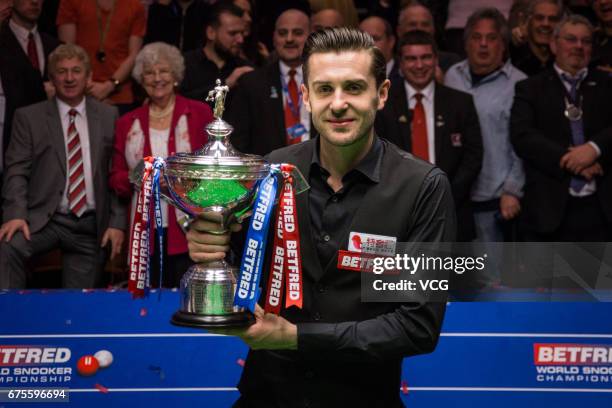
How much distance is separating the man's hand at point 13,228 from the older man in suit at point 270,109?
1.42 m

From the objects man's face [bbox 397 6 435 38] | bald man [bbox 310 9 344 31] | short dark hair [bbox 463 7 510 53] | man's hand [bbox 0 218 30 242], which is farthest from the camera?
man's face [bbox 397 6 435 38]

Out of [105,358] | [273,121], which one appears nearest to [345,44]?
[105,358]

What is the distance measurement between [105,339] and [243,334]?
1944 mm

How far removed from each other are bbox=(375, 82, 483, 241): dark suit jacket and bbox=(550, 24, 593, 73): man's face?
26.2 inches

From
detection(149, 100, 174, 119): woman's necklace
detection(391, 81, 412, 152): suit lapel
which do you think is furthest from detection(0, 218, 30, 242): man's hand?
detection(391, 81, 412, 152): suit lapel

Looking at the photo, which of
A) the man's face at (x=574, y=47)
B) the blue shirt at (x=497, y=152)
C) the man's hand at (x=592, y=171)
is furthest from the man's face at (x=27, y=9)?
the man's hand at (x=592, y=171)

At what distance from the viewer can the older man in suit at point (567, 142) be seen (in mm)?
6668

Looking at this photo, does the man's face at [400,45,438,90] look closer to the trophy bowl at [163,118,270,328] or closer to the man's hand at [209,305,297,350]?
the trophy bowl at [163,118,270,328]

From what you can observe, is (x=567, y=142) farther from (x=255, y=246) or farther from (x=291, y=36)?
(x=255, y=246)

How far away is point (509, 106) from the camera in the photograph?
23.4 ft

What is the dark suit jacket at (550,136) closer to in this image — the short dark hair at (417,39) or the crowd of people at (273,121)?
the crowd of people at (273,121)

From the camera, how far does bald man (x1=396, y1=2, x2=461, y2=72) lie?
7.76m

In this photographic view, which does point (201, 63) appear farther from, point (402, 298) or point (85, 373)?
point (402, 298)

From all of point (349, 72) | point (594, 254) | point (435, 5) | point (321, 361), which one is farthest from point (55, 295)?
point (435, 5)
